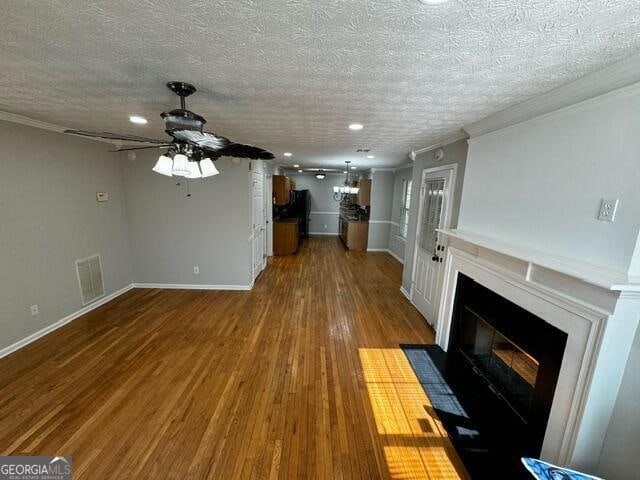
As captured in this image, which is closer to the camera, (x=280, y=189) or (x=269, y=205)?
(x=269, y=205)

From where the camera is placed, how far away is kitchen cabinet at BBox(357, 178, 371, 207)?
7412mm

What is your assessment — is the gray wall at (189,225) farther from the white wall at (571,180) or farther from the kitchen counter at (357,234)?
→ the kitchen counter at (357,234)

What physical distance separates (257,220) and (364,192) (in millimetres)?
3556

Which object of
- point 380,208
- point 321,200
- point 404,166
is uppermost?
point 404,166

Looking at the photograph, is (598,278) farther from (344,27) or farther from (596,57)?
(344,27)

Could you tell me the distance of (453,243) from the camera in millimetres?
2770

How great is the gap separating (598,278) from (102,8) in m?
2.46

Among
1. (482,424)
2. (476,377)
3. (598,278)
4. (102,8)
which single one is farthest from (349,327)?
(102,8)

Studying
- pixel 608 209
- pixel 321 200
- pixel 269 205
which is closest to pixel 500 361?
pixel 608 209

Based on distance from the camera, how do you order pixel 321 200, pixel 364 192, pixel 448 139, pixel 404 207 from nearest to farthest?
pixel 448 139 → pixel 404 207 → pixel 364 192 → pixel 321 200

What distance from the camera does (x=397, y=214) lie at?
715cm

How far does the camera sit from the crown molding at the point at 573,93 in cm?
127

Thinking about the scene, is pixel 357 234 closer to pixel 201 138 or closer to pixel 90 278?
pixel 90 278

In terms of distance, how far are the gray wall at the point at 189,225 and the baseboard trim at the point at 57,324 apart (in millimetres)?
584
